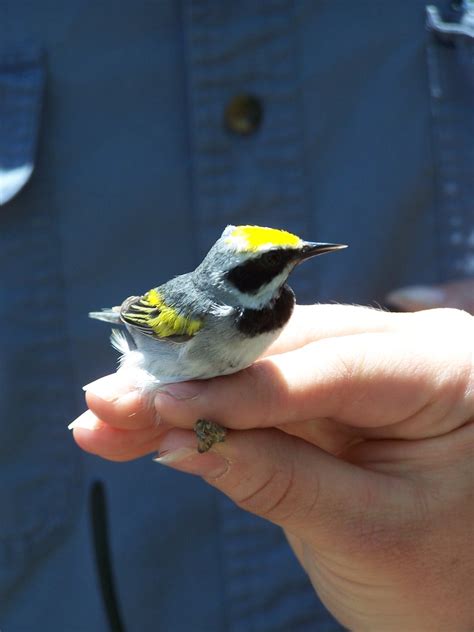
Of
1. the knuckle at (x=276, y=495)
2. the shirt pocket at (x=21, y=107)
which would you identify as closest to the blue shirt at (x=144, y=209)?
the shirt pocket at (x=21, y=107)

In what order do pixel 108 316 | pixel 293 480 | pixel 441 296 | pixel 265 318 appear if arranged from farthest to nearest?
pixel 441 296 < pixel 108 316 < pixel 265 318 < pixel 293 480

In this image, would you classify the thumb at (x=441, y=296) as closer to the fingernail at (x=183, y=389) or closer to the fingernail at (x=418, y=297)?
the fingernail at (x=418, y=297)

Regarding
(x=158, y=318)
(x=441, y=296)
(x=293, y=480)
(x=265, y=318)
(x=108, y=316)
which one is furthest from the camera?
(x=441, y=296)

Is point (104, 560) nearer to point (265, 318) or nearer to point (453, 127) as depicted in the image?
point (265, 318)

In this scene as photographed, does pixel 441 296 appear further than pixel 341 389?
Yes

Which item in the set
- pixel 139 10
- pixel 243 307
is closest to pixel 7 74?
pixel 139 10

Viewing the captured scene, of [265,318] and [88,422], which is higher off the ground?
[265,318]

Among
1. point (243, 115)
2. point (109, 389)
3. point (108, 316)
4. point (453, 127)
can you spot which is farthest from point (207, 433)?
point (453, 127)

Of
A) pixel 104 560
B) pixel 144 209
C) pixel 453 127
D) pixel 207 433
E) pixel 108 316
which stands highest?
pixel 453 127
